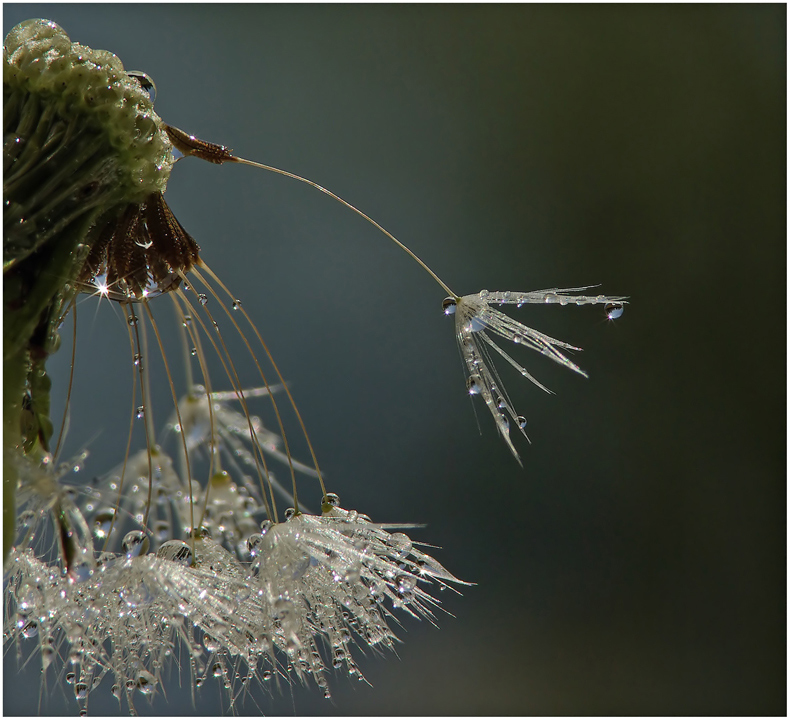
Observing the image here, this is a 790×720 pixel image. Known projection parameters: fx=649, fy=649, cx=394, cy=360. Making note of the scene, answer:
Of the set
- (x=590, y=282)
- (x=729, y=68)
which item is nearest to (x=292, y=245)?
(x=590, y=282)

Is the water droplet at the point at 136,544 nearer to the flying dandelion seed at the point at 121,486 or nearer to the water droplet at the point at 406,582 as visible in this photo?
the flying dandelion seed at the point at 121,486

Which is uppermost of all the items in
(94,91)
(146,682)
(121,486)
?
(94,91)

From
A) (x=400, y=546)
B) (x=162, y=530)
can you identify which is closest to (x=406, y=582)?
(x=400, y=546)

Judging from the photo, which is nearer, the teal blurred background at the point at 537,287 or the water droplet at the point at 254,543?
the water droplet at the point at 254,543

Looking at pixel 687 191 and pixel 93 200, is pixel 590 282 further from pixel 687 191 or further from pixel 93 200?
pixel 93 200

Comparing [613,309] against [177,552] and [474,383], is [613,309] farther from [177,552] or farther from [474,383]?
[177,552]

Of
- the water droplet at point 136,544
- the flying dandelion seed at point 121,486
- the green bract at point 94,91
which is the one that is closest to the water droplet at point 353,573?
the flying dandelion seed at point 121,486

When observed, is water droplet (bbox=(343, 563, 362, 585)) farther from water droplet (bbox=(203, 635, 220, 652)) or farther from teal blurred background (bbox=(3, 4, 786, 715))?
teal blurred background (bbox=(3, 4, 786, 715))
